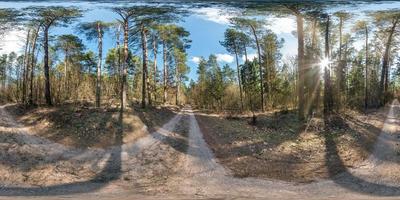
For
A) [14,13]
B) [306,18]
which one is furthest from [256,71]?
[14,13]

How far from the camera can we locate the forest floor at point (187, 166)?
257 centimetres

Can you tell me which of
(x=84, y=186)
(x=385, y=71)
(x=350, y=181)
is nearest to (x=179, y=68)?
(x=84, y=186)

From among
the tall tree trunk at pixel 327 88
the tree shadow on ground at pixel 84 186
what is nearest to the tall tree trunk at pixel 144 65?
the tree shadow on ground at pixel 84 186

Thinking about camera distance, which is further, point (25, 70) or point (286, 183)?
point (25, 70)

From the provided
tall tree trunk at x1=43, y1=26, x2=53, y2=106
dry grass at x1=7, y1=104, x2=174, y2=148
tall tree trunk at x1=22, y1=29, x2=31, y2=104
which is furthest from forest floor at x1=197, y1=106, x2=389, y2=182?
tall tree trunk at x1=22, y1=29, x2=31, y2=104

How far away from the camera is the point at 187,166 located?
269 cm

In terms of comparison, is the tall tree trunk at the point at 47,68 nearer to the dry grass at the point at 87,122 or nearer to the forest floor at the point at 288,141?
the dry grass at the point at 87,122

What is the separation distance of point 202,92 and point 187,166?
0.45 metres

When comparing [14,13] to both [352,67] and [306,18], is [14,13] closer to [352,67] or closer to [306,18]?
[306,18]

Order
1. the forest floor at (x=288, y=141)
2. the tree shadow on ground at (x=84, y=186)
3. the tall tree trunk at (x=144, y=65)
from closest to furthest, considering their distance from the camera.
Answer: the tree shadow on ground at (x=84, y=186), the forest floor at (x=288, y=141), the tall tree trunk at (x=144, y=65)

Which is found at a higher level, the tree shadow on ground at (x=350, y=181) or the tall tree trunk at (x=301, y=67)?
the tall tree trunk at (x=301, y=67)

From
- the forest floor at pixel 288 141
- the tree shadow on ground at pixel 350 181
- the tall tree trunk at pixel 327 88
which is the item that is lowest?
the tree shadow on ground at pixel 350 181

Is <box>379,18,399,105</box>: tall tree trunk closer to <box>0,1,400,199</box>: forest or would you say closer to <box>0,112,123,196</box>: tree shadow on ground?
<box>0,1,400,199</box>: forest

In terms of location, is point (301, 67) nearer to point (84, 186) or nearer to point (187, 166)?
point (187, 166)
